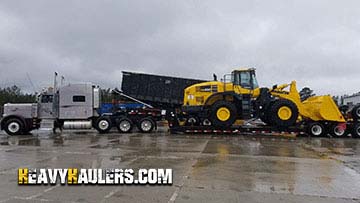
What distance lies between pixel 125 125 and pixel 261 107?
26.5 feet

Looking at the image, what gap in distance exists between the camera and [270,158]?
10781 mm

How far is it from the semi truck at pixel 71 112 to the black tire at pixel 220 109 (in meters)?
4.46

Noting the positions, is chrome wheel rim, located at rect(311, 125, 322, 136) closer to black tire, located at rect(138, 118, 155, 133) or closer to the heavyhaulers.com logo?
black tire, located at rect(138, 118, 155, 133)

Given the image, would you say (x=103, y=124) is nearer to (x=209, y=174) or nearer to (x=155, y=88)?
(x=155, y=88)

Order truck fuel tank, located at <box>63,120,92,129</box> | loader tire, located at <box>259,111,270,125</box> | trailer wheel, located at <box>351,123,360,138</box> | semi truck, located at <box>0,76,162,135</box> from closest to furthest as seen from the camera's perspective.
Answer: loader tire, located at <box>259,111,270,125</box>
trailer wheel, located at <box>351,123,360,138</box>
semi truck, located at <box>0,76,162,135</box>
truck fuel tank, located at <box>63,120,92,129</box>

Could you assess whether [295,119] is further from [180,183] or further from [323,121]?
[180,183]

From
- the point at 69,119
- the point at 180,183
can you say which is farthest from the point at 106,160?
the point at 69,119

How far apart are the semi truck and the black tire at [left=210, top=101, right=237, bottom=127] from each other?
14.6 ft

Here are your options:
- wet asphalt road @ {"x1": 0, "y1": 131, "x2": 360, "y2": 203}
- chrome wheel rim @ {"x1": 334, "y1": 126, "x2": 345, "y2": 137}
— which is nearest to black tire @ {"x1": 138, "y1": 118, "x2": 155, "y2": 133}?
wet asphalt road @ {"x1": 0, "y1": 131, "x2": 360, "y2": 203}

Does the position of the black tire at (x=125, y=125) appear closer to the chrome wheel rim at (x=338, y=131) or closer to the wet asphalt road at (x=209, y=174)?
the wet asphalt road at (x=209, y=174)

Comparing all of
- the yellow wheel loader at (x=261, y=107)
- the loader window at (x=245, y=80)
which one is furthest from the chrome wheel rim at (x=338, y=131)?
the loader window at (x=245, y=80)

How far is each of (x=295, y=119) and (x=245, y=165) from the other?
10.3 metres

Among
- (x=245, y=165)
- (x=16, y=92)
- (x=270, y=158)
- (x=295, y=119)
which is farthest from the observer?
(x=16, y=92)

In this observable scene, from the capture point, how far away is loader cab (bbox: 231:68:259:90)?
1973 cm
